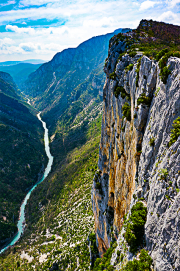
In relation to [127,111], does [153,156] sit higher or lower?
lower

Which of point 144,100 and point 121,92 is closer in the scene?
point 144,100

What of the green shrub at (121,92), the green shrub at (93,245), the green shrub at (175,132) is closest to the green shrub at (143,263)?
the green shrub at (175,132)

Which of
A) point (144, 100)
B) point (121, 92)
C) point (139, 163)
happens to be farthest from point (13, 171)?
point (144, 100)

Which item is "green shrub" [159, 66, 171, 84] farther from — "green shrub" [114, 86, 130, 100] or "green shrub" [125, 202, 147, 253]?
"green shrub" [125, 202, 147, 253]

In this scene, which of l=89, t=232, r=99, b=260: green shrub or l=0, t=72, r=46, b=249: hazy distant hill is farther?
l=0, t=72, r=46, b=249: hazy distant hill

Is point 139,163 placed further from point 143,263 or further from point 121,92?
point 121,92

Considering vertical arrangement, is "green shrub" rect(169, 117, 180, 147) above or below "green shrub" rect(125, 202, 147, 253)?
above

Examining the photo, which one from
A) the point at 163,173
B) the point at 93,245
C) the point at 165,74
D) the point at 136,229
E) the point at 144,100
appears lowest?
the point at 93,245

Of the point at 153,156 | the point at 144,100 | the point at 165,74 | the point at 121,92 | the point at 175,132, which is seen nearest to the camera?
the point at 175,132

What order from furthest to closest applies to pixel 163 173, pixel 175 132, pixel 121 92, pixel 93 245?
pixel 93 245 → pixel 121 92 → pixel 163 173 → pixel 175 132

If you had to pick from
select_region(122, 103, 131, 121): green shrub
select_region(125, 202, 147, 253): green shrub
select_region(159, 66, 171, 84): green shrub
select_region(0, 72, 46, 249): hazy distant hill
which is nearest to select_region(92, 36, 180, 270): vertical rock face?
select_region(122, 103, 131, 121): green shrub

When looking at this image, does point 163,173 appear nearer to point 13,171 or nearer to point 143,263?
point 143,263
